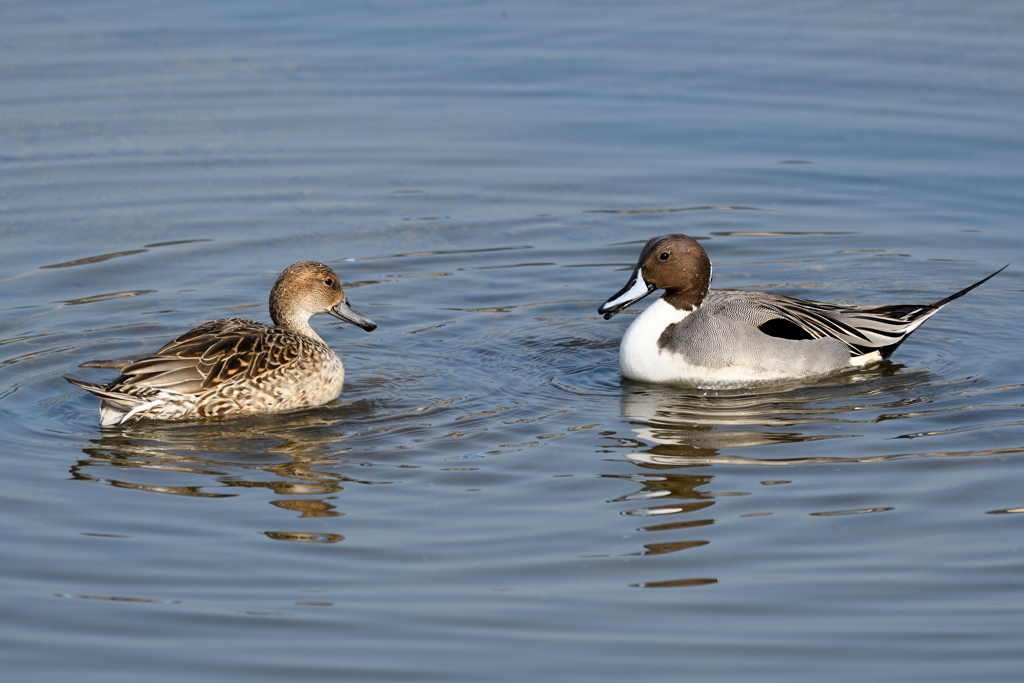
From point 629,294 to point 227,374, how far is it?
2710mm

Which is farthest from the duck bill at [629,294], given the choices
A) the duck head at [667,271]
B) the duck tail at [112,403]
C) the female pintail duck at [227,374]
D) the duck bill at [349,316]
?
the duck tail at [112,403]

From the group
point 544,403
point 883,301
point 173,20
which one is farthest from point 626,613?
point 173,20

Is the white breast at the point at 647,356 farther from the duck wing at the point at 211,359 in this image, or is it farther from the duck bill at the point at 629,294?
the duck wing at the point at 211,359

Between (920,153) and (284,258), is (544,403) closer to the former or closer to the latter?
(284,258)

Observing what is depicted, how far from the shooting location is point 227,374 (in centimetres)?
837

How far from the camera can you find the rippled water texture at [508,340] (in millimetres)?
5852

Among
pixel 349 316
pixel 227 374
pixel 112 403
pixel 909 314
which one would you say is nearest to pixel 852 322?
pixel 909 314

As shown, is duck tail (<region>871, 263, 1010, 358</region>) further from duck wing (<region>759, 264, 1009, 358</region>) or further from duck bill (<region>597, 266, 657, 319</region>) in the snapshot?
duck bill (<region>597, 266, 657, 319</region>)

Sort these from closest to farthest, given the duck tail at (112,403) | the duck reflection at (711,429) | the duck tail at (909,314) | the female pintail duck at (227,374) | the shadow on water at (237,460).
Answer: the duck reflection at (711,429)
the shadow on water at (237,460)
the duck tail at (112,403)
the female pintail duck at (227,374)
the duck tail at (909,314)

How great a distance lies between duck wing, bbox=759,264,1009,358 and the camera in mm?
9305

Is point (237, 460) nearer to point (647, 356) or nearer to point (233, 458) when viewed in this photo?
point (233, 458)

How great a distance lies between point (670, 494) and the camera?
7238 mm

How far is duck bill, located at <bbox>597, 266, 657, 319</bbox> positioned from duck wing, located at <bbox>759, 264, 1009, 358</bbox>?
31.1 inches

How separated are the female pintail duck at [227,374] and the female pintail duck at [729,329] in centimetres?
195
